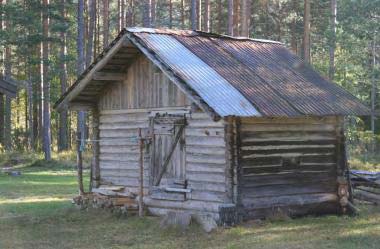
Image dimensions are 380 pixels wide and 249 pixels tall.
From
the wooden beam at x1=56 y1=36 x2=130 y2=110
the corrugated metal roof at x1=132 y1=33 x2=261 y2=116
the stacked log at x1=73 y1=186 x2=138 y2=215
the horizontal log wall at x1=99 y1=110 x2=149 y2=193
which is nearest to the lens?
the corrugated metal roof at x1=132 y1=33 x2=261 y2=116

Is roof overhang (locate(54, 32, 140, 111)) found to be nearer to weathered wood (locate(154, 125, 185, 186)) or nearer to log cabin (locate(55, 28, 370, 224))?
log cabin (locate(55, 28, 370, 224))

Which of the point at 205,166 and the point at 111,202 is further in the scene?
the point at 111,202

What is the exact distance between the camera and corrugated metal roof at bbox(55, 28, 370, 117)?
Result: 46.8 feet

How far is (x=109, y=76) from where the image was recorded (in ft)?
57.6

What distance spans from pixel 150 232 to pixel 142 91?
174 inches

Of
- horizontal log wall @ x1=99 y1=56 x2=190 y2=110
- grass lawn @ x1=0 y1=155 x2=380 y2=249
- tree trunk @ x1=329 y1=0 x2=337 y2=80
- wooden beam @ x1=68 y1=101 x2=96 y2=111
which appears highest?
tree trunk @ x1=329 y1=0 x2=337 y2=80

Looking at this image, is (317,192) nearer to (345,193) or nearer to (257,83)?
(345,193)

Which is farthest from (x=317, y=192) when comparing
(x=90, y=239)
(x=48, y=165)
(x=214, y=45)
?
(x=48, y=165)

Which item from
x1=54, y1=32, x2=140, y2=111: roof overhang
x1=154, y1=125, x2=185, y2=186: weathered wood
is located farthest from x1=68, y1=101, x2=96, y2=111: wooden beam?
x1=154, y1=125, x2=185, y2=186: weathered wood

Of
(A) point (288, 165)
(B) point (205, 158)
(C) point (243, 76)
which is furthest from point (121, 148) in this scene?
(A) point (288, 165)

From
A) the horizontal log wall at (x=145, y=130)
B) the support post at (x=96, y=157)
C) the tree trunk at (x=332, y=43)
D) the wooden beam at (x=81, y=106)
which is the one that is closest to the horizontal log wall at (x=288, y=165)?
the horizontal log wall at (x=145, y=130)

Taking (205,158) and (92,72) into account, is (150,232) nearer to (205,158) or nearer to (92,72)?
(205,158)

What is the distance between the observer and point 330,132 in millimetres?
16750

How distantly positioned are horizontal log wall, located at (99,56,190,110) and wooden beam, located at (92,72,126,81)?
0.16 meters
